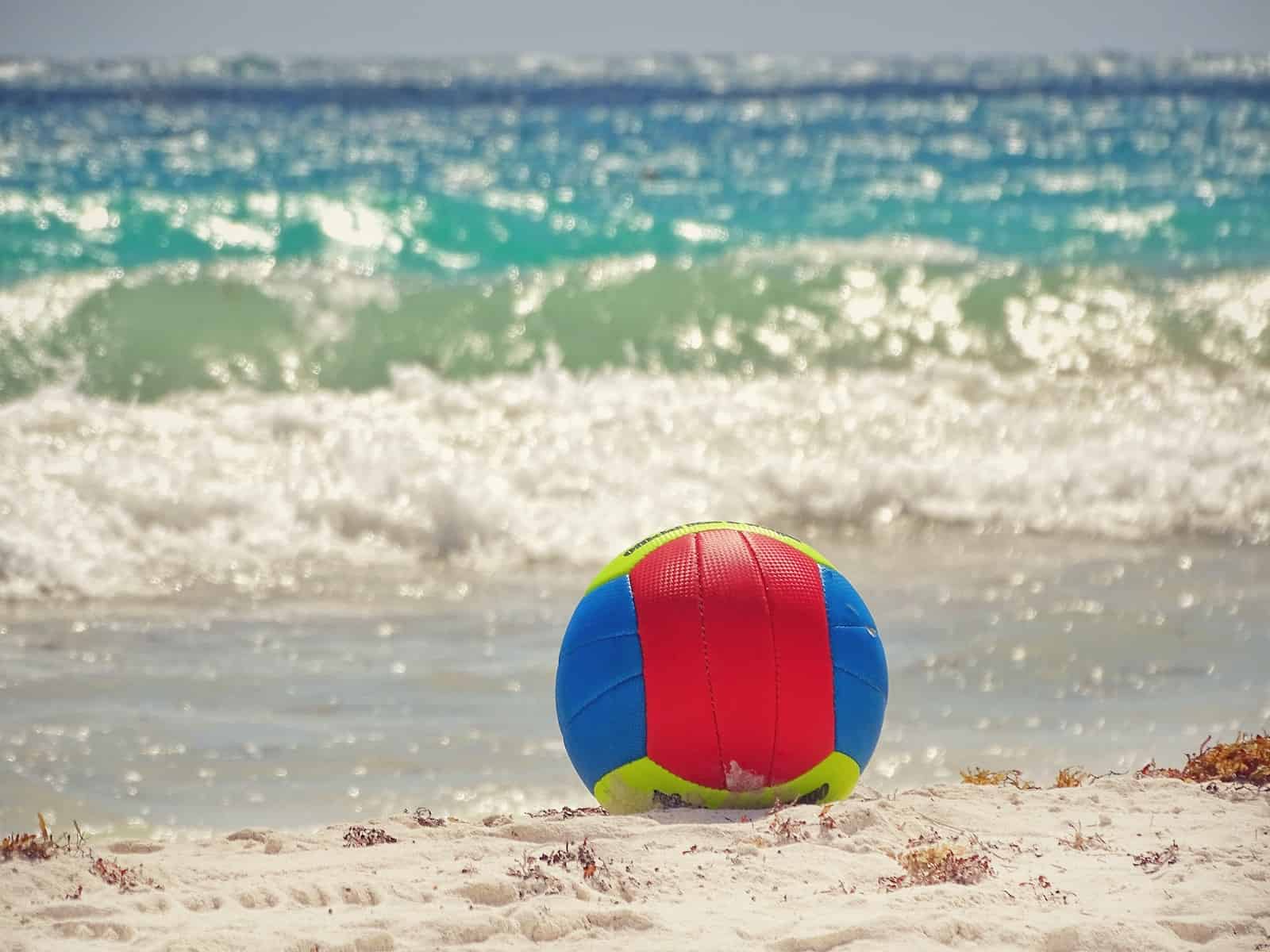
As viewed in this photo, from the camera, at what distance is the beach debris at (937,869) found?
393 centimetres

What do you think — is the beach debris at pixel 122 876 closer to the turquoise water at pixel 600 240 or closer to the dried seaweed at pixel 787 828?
the dried seaweed at pixel 787 828

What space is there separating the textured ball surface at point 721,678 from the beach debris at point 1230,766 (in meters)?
1.09

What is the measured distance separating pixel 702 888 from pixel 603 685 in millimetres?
703

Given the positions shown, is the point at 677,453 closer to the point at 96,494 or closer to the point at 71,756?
the point at 96,494

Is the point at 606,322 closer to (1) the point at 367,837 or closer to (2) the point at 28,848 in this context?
(1) the point at 367,837

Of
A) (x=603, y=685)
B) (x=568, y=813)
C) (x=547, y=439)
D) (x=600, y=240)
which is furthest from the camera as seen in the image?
(x=600, y=240)

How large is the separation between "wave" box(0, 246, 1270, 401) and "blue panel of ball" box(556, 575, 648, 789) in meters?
7.80

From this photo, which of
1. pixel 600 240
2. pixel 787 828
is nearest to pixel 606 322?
pixel 600 240

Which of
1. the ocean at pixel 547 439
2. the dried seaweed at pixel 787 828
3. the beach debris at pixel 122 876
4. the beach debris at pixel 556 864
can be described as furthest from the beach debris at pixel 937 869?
the beach debris at pixel 122 876

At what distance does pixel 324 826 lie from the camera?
15.8ft

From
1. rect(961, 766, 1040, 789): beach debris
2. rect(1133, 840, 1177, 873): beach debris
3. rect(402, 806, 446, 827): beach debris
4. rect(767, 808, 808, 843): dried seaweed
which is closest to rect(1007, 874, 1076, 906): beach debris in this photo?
rect(1133, 840, 1177, 873): beach debris

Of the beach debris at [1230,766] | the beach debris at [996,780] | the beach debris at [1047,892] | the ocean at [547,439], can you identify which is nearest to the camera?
the beach debris at [1047,892]

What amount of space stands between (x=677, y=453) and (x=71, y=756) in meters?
5.20

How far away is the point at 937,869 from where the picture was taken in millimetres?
3969
